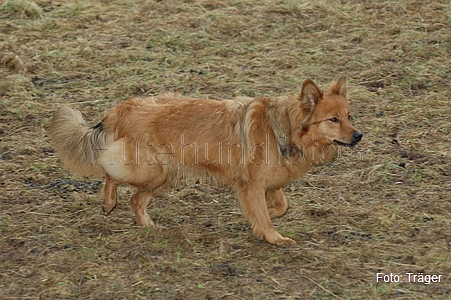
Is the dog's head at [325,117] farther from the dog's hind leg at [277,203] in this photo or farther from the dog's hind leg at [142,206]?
the dog's hind leg at [142,206]

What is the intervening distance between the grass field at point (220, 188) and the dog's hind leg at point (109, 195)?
11 centimetres

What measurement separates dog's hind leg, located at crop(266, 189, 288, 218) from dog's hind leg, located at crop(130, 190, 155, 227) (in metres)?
1.09

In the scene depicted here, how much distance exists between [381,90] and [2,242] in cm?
543

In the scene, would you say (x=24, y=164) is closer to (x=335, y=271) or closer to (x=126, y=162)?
(x=126, y=162)

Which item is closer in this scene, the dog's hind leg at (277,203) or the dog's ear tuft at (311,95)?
the dog's ear tuft at (311,95)

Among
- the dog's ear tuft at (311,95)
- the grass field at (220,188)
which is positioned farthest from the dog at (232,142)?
the grass field at (220,188)

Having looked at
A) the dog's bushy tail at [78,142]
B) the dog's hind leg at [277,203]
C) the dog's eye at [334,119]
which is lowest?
the dog's hind leg at [277,203]

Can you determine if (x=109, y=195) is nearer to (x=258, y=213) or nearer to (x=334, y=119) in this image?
(x=258, y=213)

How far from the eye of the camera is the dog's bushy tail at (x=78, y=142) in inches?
264

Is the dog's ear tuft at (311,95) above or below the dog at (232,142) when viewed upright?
above

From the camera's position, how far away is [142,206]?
22.2 ft

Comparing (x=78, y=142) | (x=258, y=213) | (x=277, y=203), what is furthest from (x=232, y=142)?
(x=78, y=142)

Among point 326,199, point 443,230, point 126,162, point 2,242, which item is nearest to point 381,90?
point 326,199

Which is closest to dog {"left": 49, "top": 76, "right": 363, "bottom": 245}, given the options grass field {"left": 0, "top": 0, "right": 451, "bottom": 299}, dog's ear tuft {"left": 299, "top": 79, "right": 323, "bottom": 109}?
dog's ear tuft {"left": 299, "top": 79, "right": 323, "bottom": 109}
